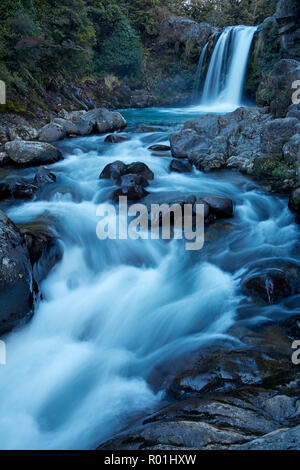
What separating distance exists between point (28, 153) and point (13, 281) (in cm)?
573

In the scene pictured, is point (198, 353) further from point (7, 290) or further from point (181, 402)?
point (7, 290)

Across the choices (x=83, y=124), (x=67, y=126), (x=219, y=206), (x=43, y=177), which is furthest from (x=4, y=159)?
(x=219, y=206)

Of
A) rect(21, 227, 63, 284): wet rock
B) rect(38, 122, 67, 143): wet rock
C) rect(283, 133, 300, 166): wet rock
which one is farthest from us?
rect(38, 122, 67, 143): wet rock

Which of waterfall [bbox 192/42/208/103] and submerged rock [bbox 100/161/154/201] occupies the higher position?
waterfall [bbox 192/42/208/103]

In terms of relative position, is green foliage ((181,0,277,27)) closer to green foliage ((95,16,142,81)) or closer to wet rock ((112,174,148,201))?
green foliage ((95,16,142,81))

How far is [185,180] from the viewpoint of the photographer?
801cm

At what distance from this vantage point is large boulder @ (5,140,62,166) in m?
8.37

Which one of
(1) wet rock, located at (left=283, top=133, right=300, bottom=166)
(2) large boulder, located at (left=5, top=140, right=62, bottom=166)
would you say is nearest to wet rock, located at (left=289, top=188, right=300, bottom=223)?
(1) wet rock, located at (left=283, top=133, right=300, bottom=166)

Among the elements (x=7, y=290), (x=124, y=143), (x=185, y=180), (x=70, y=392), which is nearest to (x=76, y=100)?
(x=124, y=143)

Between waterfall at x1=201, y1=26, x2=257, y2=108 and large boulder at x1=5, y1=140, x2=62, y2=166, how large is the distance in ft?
37.2

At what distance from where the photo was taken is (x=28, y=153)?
27.6 ft

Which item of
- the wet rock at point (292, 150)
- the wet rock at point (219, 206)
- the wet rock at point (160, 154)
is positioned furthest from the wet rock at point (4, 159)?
the wet rock at point (292, 150)

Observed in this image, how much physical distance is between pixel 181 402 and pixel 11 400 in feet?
5.56

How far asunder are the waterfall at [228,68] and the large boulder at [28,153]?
11.3m
